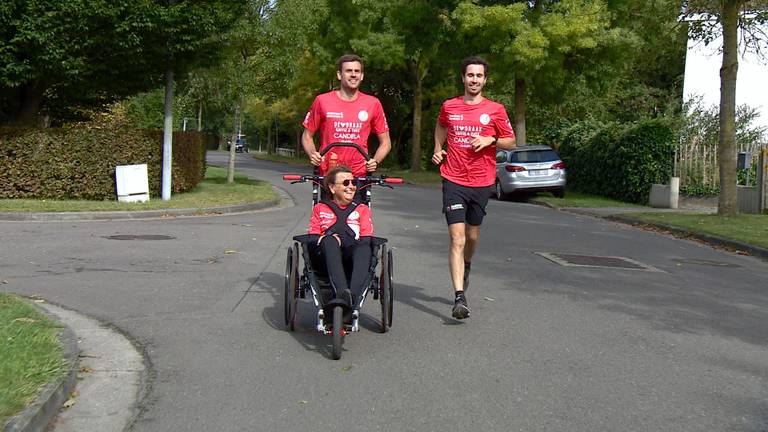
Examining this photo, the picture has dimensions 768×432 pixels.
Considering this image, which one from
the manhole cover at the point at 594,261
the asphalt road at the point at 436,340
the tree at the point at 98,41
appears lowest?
the asphalt road at the point at 436,340

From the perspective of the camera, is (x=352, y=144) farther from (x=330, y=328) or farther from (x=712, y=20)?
(x=712, y=20)

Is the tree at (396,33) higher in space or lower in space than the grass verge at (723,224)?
higher

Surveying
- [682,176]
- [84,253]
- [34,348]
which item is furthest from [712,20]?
[34,348]

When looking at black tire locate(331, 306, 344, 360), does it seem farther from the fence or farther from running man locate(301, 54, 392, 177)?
the fence

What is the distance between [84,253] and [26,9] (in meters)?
7.38

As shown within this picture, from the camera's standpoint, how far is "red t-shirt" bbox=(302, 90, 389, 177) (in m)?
6.30

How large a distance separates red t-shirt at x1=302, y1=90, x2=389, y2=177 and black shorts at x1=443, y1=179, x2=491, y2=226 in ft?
2.57

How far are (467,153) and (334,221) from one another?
1.40 meters

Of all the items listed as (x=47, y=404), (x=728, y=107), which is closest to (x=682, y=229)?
(x=728, y=107)

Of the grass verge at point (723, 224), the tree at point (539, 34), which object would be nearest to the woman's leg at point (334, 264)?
the grass verge at point (723, 224)

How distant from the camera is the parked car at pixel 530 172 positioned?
76.5ft

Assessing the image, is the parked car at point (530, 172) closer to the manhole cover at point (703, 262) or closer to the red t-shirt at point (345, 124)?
the manhole cover at point (703, 262)

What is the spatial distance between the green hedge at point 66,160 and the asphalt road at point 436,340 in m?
6.04

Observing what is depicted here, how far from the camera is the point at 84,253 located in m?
10.2
